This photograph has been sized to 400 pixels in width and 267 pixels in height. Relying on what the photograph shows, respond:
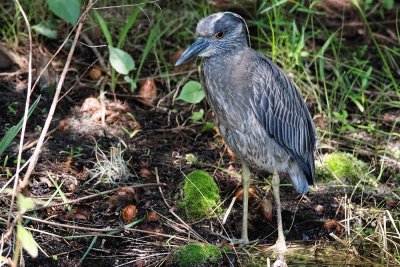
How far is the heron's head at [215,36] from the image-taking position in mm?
4461

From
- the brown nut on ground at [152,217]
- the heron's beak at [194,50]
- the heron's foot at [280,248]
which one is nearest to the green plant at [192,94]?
the heron's beak at [194,50]

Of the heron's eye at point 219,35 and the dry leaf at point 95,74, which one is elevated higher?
the heron's eye at point 219,35

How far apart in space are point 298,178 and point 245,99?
676 millimetres

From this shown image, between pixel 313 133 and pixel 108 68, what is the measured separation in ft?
6.09

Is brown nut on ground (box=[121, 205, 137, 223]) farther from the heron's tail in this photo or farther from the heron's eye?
the heron's eye

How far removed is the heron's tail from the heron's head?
86 centimetres

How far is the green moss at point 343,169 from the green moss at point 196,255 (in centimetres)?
134

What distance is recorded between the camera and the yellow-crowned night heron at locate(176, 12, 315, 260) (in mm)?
4449

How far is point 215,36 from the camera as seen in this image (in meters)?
4.50

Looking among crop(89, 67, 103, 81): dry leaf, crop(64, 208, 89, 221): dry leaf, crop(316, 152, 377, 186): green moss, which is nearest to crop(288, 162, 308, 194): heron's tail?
crop(316, 152, 377, 186): green moss

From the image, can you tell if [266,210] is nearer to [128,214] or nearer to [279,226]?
[279,226]

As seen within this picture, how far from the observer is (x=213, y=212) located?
15.5 feet

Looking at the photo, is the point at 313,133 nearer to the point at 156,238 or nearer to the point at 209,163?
the point at 209,163

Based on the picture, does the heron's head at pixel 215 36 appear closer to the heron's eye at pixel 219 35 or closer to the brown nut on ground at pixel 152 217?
the heron's eye at pixel 219 35
